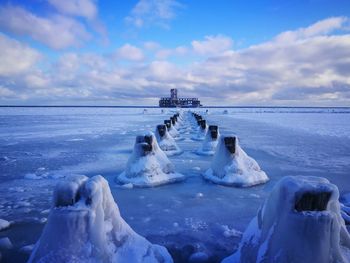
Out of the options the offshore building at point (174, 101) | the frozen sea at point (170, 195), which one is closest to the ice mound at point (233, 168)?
the frozen sea at point (170, 195)

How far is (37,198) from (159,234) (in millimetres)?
3238

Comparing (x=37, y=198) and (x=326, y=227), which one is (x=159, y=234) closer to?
(x=326, y=227)

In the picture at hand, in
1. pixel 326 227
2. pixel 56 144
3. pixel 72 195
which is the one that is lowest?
pixel 56 144

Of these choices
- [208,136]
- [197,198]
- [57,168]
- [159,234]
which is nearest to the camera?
[159,234]

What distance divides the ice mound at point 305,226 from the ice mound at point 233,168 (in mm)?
4352

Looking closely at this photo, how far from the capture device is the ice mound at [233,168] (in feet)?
24.4

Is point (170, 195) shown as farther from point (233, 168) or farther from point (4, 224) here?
point (4, 224)

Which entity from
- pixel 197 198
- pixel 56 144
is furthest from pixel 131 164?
pixel 56 144

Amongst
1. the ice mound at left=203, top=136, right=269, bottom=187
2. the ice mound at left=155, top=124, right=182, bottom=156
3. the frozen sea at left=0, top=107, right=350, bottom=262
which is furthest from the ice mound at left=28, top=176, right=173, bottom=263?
the ice mound at left=155, top=124, right=182, bottom=156

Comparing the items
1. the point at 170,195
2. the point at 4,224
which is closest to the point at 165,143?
the point at 170,195

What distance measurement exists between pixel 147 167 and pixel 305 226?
16.7ft

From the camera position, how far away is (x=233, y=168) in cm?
758

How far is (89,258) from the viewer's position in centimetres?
293

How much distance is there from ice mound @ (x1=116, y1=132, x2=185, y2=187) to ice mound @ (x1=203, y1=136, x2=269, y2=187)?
3.32 ft
